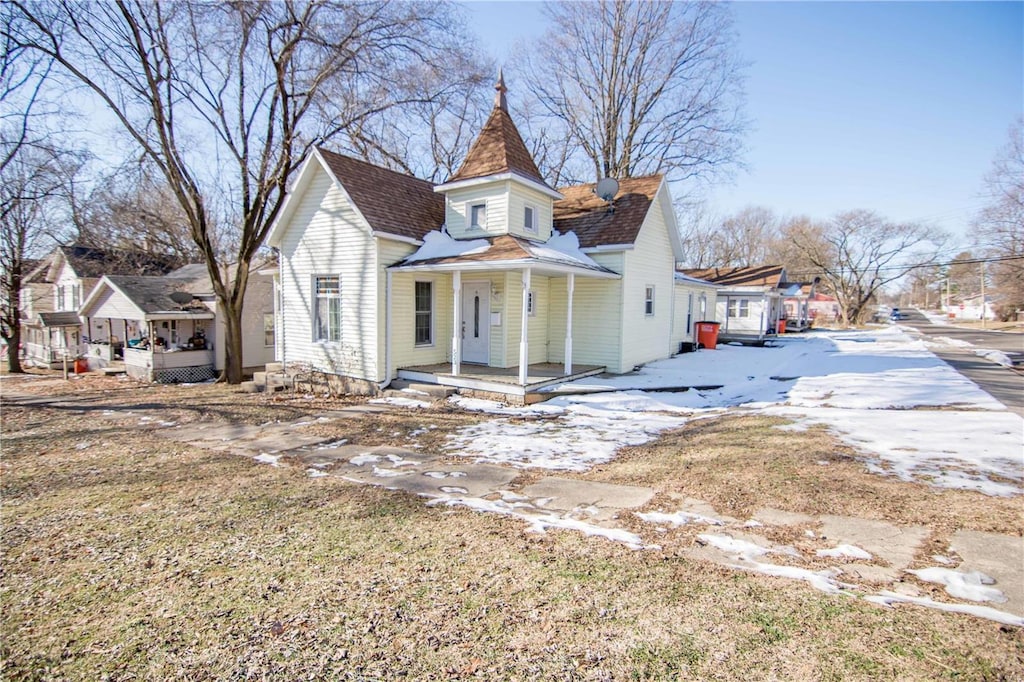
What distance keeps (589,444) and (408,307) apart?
6923mm

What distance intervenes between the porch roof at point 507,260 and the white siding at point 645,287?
1.11 m

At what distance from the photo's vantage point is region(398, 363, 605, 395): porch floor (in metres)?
11.5

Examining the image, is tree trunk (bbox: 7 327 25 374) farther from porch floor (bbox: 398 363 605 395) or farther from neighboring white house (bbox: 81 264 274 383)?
porch floor (bbox: 398 363 605 395)

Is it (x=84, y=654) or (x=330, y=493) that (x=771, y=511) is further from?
(x=84, y=654)

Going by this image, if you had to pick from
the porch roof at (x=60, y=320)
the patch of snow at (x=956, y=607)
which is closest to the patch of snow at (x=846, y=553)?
the patch of snow at (x=956, y=607)

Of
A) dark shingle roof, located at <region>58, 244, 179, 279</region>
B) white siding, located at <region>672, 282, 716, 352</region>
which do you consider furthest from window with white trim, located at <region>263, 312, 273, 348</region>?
white siding, located at <region>672, 282, 716, 352</region>

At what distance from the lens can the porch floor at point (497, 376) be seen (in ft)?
37.6

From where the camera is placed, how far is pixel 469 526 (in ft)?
16.3

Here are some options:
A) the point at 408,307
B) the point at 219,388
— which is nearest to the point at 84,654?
the point at 408,307

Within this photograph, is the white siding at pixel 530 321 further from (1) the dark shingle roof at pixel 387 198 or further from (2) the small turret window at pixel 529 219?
(1) the dark shingle roof at pixel 387 198

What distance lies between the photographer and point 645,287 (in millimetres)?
15719

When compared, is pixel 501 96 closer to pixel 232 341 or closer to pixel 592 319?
pixel 592 319

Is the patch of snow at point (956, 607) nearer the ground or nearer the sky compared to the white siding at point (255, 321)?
nearer the ground

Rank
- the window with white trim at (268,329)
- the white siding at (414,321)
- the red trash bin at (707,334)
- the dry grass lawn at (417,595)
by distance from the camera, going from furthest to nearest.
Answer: the window with white trim at (268,329)
the red trash bin at (707,334)
the white siding at (414,321)
the dry grass lawn at (417,595)
